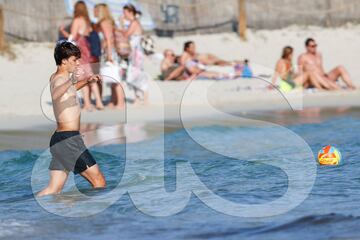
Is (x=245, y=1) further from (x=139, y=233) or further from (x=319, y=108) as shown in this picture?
(x=139, y=233)

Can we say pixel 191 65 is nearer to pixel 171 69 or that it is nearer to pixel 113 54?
pixel 171 69

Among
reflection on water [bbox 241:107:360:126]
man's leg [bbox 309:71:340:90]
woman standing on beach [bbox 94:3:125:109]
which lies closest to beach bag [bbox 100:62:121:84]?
woman standing on beach [bbox 94:3:125:109]

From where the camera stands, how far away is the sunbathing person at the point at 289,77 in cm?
1647

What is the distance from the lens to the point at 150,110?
14281 millimetres

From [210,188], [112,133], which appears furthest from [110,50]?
[210,188]

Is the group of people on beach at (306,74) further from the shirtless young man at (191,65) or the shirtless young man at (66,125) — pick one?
the shirtless young man at (66,125)

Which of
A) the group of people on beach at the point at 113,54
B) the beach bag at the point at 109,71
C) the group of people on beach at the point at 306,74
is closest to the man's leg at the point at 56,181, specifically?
the group of people on beach at the point at 113,54

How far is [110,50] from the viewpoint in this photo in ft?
46.7

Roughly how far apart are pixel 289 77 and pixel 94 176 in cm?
911

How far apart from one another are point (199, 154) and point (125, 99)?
4439mm

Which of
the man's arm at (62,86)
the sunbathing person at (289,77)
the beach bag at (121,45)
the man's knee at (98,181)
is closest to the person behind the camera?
the man's arm at (62,86)

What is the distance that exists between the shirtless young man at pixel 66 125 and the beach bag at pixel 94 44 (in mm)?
6368

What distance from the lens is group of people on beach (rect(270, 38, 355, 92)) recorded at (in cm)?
1653

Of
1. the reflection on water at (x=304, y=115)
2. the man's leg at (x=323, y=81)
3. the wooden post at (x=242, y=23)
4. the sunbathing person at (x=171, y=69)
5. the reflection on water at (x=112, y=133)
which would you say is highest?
the wooden post at (x=242, y=23)
